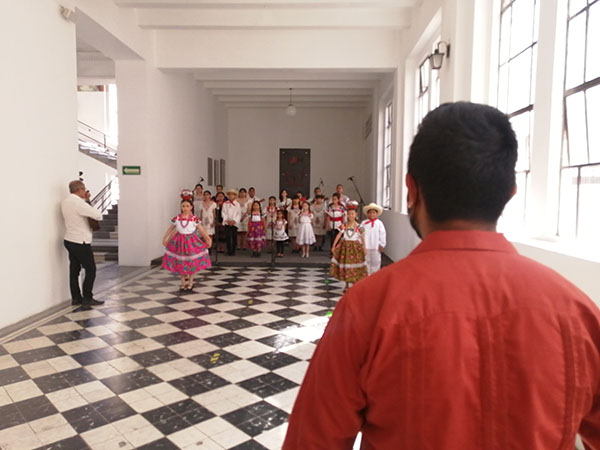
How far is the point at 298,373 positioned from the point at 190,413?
997 millimetres

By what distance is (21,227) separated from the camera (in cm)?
472

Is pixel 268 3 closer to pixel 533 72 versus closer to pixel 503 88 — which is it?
pixel 503 88

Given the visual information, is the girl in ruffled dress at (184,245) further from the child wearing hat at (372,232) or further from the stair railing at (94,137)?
the stair railing at (94,137)

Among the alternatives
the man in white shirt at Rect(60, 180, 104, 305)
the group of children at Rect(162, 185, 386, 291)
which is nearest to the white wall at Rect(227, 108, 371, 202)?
the group of children at Rect(162, 185, 386, 291)

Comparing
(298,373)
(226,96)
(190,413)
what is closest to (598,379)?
(190,413)

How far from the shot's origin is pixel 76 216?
5312 mm

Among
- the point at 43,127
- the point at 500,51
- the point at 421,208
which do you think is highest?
the point at 500,51

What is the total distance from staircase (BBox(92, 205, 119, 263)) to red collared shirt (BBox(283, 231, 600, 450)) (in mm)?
9145

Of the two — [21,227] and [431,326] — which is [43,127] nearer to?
[21,227]

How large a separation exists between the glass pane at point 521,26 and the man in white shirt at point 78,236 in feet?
16.4

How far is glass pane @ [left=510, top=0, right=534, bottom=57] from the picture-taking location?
3814mm

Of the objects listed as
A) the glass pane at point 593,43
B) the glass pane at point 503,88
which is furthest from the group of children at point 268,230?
the glass pane at point 593,43

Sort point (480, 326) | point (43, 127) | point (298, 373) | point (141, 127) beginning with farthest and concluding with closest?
1. point (141, 127)
2. point (43, 127)
3. point (298, 373)
4. point (480, 326)

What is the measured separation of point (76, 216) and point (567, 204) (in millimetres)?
5188
